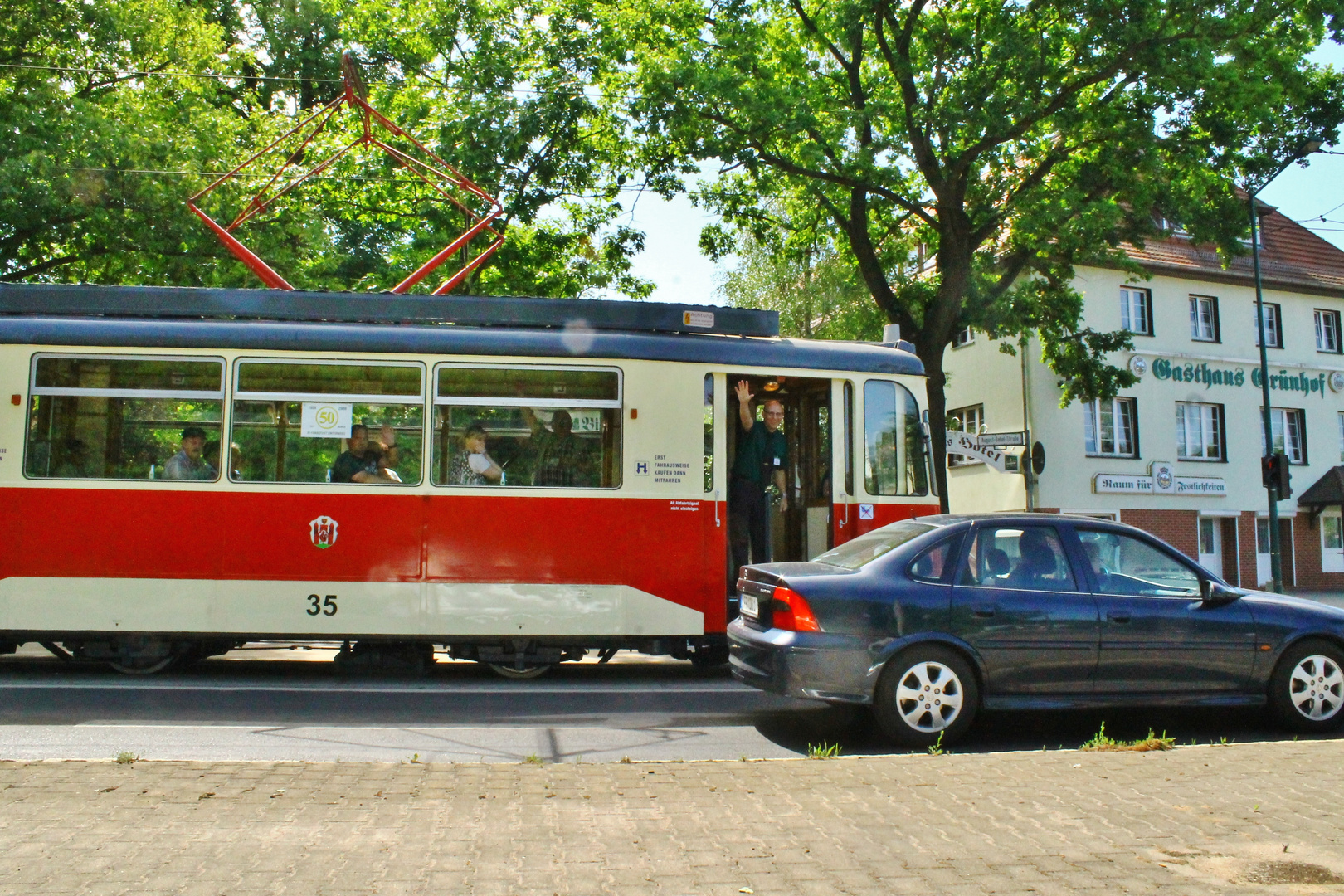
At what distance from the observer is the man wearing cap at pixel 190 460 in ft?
31.9

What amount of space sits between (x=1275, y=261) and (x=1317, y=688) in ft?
103

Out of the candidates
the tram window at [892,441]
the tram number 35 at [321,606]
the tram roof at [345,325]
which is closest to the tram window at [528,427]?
the tram roof at [345,325]

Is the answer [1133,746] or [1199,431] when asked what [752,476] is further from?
[1199,431]

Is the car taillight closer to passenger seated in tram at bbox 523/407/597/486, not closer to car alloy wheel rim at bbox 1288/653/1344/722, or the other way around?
passenger seated in tram at bbox 523/407/597/486

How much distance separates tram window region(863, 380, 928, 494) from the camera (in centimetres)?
1067

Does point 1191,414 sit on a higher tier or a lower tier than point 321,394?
higher

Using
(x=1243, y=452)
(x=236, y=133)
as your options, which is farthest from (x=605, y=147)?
(x=1243, y=452)

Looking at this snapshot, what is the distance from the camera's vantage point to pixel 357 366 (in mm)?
9812

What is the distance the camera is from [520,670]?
10.2 m

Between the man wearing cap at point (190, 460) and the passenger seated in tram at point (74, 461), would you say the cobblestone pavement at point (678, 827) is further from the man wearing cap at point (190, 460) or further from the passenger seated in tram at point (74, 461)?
the passenger seated in tram at point (74, 461)

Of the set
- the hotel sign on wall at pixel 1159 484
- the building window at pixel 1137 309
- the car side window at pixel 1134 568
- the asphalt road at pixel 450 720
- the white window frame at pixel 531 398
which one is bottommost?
the asphalt road at pixel 450 720

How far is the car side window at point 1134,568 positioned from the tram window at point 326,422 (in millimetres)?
5523

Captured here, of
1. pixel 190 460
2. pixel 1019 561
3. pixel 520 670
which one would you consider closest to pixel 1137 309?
pixel 520 670

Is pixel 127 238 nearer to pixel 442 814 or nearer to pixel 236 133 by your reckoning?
pixel 236 133
